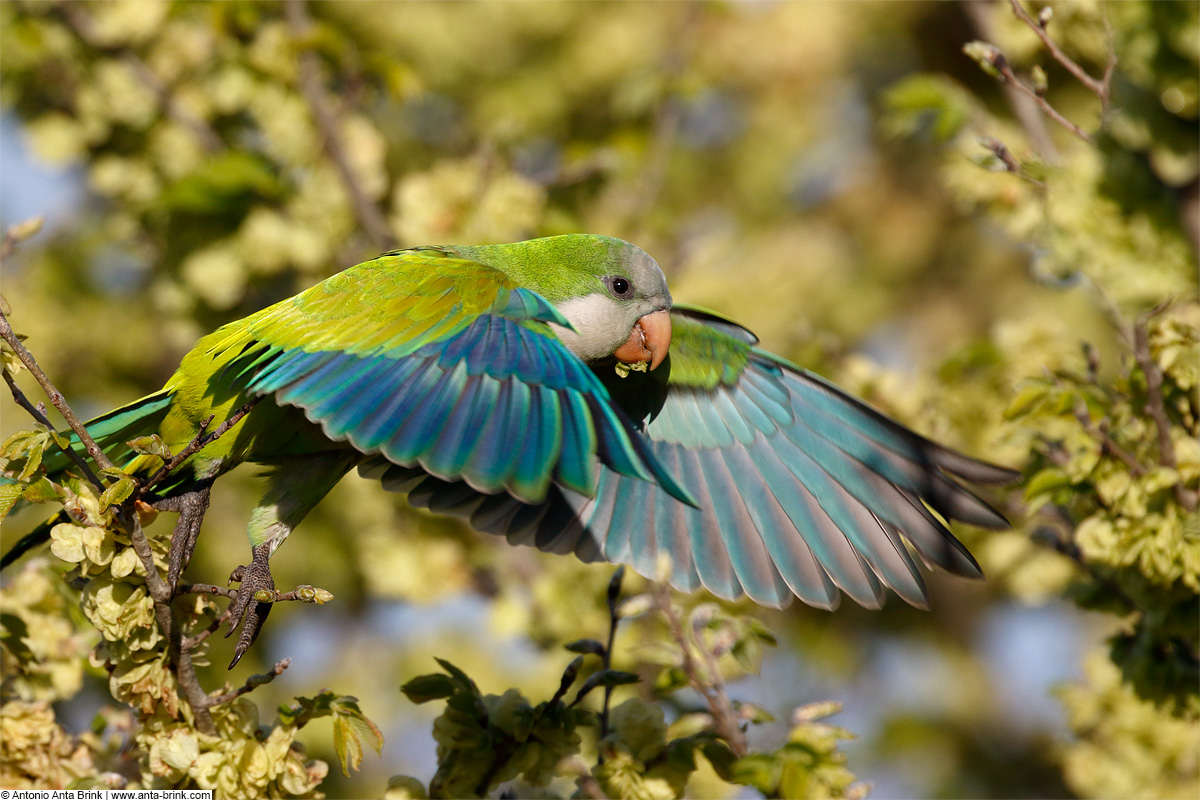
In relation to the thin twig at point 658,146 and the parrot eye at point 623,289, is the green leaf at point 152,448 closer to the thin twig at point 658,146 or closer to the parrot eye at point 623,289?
the parrot eye at point 623,289

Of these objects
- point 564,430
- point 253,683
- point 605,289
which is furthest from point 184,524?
point 605,289

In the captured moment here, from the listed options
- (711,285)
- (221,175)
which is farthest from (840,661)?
(221,175)

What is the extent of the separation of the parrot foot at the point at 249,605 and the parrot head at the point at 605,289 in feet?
3.63

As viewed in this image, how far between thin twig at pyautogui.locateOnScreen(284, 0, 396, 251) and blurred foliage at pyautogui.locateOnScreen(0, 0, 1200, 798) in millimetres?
15

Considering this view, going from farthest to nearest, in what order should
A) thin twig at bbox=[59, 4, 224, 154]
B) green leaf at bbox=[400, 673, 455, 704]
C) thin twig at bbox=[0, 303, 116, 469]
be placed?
thin twig at bbox=[59, 4, 224, 154] < green leaf at bbox=[400, 673, 455, 704] < thin twig at bbox=[0, 303, 116, 469]

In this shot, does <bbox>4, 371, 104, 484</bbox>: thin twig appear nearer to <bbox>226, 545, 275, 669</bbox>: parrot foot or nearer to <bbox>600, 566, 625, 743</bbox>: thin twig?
<bbox>226, 545, 275, 669</bbox>: parrot foot

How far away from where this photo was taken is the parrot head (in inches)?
125

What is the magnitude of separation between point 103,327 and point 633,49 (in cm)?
335

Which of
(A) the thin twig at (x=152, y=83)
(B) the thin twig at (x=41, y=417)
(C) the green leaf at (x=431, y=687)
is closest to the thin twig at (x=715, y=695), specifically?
(C) the green leaf at (x=431, y=687)

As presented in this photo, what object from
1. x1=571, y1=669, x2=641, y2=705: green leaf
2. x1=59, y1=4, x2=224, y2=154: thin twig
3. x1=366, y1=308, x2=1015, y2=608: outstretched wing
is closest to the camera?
x1=571, y1=669, x2=641, y2=705: green leaf

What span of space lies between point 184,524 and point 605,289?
1.35 m

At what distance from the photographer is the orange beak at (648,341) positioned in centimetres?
323

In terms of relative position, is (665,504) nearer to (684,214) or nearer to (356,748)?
(356,748)

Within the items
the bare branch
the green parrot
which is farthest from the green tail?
the bare branch
